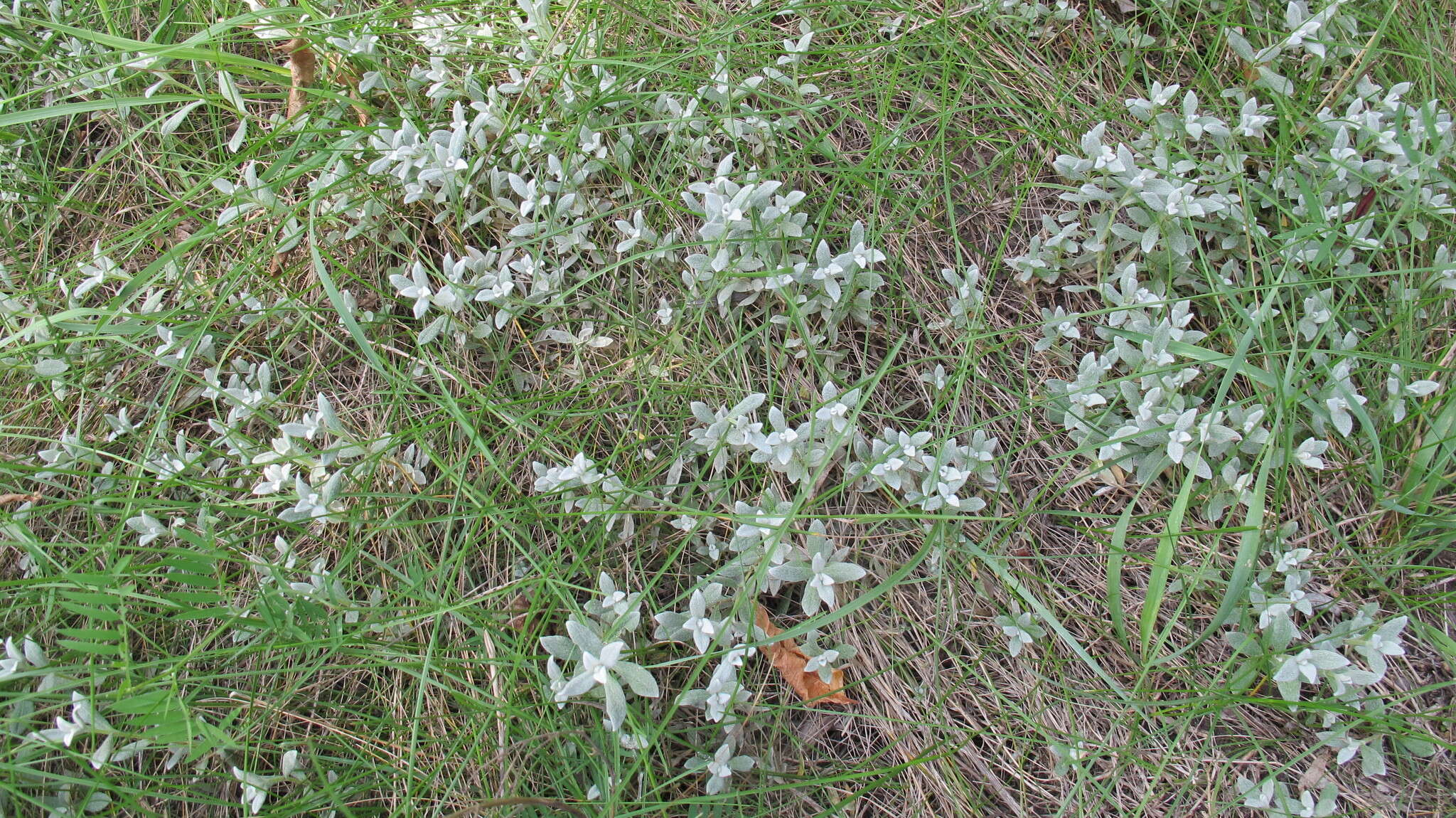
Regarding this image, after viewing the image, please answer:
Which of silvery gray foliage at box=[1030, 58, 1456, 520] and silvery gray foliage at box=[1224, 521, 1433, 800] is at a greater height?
silvery gray foliage at box=[1030, 58, 1456, 520]

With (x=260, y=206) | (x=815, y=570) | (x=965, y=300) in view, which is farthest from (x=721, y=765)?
(x=260, y=206)

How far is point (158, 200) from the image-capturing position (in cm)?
296

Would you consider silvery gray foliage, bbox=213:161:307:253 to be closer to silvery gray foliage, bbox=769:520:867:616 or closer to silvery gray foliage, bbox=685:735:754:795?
silvery gray foliage, bbox=769:520:867:616

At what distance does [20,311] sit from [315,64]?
1174 mm

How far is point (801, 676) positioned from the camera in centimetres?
228

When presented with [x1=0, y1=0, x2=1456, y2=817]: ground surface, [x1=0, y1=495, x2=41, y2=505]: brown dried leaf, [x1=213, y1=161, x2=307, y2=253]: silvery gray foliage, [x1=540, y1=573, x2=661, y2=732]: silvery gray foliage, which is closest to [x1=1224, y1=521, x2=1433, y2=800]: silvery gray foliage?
[x1=0, y1=0, x2=1456, y2=817]: ground surface

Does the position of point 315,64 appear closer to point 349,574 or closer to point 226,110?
point 226,110

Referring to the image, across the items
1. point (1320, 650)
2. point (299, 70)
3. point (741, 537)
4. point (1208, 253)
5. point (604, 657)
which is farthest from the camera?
point (299, 70)

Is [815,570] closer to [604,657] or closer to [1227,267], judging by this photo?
[604,657]

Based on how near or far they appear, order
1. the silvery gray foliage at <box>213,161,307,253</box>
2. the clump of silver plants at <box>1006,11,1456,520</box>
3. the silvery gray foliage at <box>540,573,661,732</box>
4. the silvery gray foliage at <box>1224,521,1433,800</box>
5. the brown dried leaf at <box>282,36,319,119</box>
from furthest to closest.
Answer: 1. the brown dried leaf at <box>282,36,319,119</box>
2. the silvery gray foliage at <box>213,161,307,253</box>
3. the clump of silver plants at <box>1006,11,1456,520</box>
4. the silvery gray foliage at <box>1224,521,1433,800</box>
5. the silvery gray foliage at <box>540,573,661,732</box>

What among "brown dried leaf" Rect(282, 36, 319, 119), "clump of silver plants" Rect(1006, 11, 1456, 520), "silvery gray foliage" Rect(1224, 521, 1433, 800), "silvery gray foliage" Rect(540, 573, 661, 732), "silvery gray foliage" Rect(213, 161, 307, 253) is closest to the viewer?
"silvery gray foliage" Rect(540, 573, 661, 732)

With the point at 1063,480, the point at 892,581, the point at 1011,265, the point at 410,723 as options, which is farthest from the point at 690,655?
the point at 1011,265

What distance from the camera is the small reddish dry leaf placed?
2.28 meters

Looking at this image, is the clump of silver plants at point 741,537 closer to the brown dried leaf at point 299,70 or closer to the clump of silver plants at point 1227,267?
the clump of silver plants at point 1227,267
